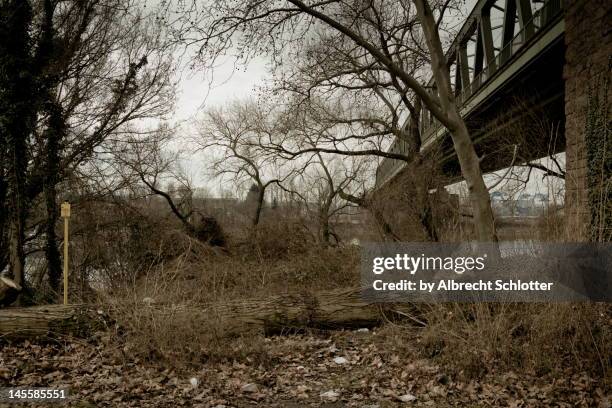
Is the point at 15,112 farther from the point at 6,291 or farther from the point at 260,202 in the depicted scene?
the point at 260,202

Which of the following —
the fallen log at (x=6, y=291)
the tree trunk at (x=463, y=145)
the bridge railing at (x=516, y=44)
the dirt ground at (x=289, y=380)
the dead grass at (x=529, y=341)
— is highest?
the bridge railing at (x=516, y=44)

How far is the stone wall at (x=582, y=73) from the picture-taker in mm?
6723

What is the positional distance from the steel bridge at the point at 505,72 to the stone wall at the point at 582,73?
173cm

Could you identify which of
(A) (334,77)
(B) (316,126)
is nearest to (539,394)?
(A) (334,77)

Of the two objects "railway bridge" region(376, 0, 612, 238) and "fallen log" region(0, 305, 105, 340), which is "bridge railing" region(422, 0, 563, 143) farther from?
"fallen log" region(0, 305, 105, 340)

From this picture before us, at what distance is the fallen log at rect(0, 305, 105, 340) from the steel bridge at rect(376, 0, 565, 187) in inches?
345

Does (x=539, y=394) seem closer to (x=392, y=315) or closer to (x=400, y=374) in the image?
(x=400, y=374)

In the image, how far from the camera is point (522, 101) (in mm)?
13133

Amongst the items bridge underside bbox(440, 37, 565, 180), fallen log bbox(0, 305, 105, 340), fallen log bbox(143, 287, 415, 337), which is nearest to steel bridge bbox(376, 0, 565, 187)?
bridge underside bbox(440, 37, 565, 180)

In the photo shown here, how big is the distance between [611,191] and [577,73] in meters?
2.23

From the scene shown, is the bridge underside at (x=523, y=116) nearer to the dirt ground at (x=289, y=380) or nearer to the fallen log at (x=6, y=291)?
the dirt ground at (x=289, y=380)

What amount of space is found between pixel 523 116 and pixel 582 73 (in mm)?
7032

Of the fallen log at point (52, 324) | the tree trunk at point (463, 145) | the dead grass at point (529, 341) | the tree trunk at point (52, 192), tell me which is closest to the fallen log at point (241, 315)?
the fallen log at point (52, 324)

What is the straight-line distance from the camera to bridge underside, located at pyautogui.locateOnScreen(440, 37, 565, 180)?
39.9ft
